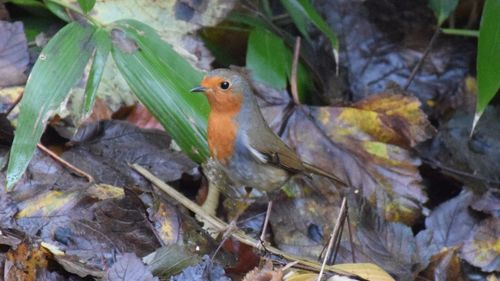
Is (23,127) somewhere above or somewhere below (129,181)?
above

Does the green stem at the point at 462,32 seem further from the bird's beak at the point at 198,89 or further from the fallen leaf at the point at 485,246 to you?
the bird's beak at the point at 198,89

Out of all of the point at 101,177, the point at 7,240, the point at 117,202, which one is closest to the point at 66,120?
the point at 101,177

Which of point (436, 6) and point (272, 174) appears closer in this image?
point (272, 174)

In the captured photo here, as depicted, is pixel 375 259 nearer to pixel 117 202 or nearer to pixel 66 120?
pixel 117 202

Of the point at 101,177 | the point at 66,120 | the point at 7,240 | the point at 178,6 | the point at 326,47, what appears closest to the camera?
the point at 7,240

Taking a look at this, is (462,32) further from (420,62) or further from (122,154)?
(122,154)
